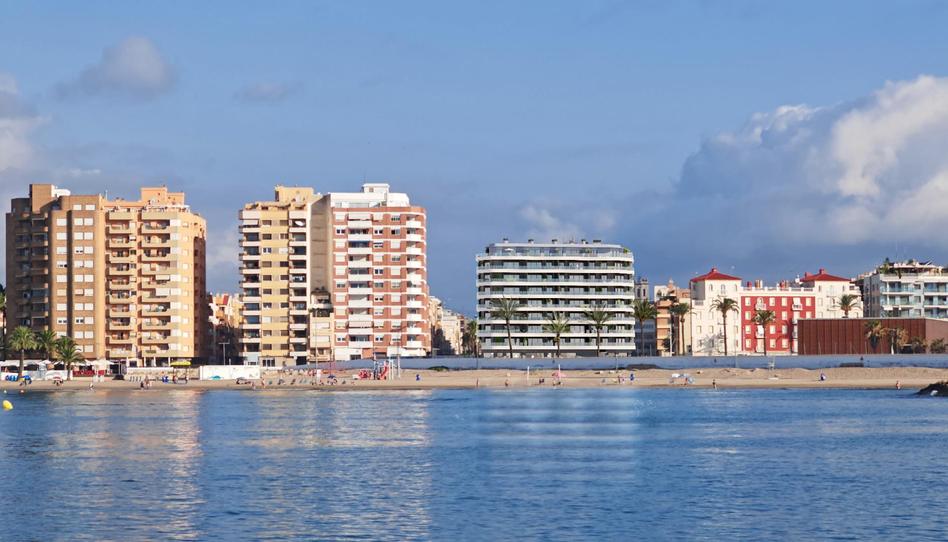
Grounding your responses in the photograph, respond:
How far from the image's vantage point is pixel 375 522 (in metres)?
56.9

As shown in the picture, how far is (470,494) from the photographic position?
65.7 metres

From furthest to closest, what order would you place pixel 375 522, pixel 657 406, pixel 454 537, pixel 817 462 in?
pixel 657 406 < pixel 817 462 < pixel 375 522 < pixel 454 537

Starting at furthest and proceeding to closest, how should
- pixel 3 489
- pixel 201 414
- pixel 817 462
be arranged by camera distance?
pixel 201 414
pixel 817 462
pixel 3 489

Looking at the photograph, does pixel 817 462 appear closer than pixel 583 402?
Yes

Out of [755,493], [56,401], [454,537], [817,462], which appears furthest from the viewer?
[56,401]

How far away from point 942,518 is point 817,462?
2353 centimetres

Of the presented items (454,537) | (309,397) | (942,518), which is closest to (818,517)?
(942,518)

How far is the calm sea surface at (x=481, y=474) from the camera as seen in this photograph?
183 feet

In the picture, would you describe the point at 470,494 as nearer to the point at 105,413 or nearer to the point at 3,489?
the point at 3,489

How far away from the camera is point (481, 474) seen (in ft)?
243

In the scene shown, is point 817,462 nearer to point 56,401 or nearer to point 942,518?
point 942,518

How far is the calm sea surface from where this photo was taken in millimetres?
55906

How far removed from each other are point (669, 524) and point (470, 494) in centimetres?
1249

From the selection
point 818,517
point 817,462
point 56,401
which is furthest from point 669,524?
point 56,401
